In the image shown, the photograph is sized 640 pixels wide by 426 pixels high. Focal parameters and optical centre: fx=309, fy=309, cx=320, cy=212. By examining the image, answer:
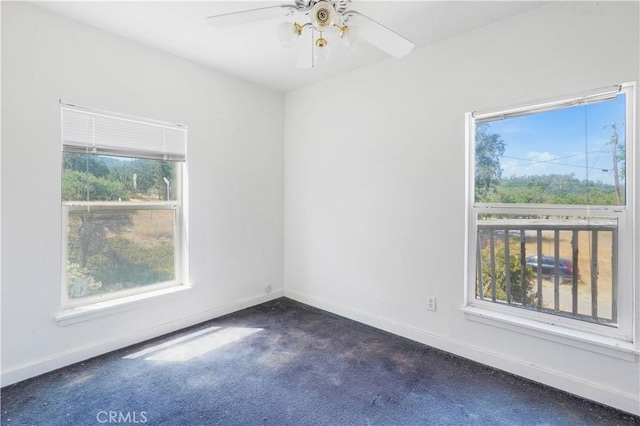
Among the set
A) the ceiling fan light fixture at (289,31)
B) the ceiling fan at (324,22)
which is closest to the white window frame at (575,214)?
the ceiling fan at (324,22)

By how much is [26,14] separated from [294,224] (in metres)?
2.66

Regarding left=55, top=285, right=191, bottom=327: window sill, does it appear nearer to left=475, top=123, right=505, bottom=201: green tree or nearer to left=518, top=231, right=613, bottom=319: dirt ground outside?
left=475, top=123, right=505, bottom=201: green tree

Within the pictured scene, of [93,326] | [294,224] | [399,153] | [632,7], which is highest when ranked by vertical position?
[632,7]

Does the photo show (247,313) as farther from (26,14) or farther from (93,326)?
(26,14)

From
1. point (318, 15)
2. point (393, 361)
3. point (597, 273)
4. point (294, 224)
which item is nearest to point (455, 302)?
point (393, 361)

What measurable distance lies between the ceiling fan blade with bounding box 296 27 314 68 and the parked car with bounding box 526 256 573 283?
6.69 ft

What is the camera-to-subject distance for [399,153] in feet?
8.75

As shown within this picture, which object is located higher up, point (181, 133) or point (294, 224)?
point (181, 133)

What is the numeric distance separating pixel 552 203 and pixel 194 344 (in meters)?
2.83

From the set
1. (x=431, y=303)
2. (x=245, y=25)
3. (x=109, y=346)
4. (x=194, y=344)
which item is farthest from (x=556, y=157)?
(x=109, y=346)

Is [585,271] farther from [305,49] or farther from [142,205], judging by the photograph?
[142,205]

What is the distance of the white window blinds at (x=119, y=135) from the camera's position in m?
2.19

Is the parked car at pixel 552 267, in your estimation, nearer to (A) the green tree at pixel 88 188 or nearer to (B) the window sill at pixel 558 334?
(B) the window sill at pixel 558 334

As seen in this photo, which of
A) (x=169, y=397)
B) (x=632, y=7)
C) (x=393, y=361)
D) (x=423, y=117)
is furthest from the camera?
(x=423, y=117)
